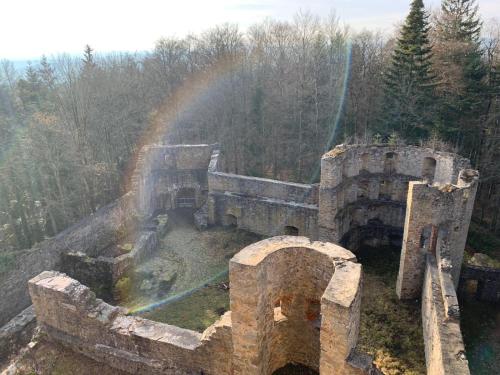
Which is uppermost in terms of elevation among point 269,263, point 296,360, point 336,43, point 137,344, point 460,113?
point 336,43

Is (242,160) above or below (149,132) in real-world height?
below

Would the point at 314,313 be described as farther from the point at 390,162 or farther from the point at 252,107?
the point at 252,107

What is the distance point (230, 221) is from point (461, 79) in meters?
13.8

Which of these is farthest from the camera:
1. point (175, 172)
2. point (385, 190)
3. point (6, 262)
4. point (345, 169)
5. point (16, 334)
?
point (175, 172)

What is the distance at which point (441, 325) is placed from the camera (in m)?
8.51

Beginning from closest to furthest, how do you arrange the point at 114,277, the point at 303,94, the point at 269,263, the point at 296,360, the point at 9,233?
the point at 269,263, the point at 296,360, the point at 114,277, the point at 9,233, the point at 303,94

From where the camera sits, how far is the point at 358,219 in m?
16.6

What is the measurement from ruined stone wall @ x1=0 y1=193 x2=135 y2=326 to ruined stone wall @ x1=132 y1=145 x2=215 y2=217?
2.37m

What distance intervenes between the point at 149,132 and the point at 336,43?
44.7 ft

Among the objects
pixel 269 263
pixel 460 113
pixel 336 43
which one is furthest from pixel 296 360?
pixel 336 43

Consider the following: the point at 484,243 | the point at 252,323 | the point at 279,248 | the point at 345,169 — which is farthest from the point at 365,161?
the point at 252,323

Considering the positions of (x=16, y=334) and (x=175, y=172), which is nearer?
(x=16, y=334)

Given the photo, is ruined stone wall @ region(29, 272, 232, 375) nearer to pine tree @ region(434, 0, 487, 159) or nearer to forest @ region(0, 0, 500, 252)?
forest @ region(0, 0, 500, 252)

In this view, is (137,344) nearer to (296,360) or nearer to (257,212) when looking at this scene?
(296,360)
